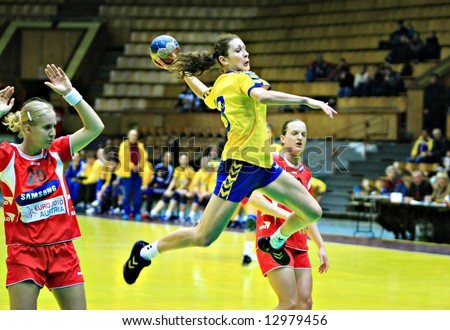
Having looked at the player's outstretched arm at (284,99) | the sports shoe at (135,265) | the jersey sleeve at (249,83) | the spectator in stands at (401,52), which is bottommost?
the sports shoe at (135,265)

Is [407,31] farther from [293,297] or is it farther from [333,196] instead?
[293,297]

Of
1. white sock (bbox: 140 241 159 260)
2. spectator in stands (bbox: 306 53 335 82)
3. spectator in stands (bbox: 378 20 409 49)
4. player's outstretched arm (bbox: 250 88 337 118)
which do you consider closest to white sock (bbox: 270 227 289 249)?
white sock (bbox: 140 241 159 260)

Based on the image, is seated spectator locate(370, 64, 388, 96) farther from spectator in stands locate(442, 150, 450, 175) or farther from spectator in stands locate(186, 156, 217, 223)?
spectator in stands locate(186, 156, 217, 223)

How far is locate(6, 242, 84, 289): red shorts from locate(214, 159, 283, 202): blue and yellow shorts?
1.57 m

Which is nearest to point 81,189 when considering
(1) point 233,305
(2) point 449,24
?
(2) point 449,24

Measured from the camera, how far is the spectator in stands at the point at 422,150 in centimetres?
1844

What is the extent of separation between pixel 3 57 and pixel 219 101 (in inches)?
991

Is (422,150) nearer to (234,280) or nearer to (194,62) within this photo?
(234,280)

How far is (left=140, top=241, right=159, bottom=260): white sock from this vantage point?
6770 millimetres

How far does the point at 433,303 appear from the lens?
9047mm

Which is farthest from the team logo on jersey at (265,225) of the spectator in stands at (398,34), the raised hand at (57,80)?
the spectator in stands at (398,34)

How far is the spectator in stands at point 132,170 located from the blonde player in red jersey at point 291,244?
1179 cm

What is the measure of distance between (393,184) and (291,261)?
416 inches

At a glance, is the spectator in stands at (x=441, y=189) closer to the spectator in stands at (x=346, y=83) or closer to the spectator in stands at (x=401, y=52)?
the spectator in stands at (x=346, y=83)
